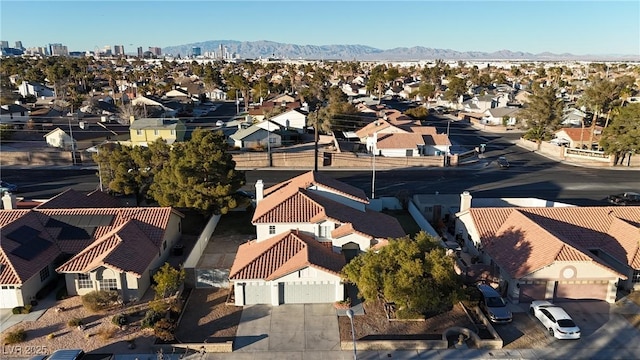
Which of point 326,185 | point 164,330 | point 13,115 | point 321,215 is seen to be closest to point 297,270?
point 321,215

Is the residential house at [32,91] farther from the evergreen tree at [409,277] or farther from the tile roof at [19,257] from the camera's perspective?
the evergreen tree at [409,277]

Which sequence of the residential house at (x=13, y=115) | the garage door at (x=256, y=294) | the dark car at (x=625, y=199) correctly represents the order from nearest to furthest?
the garage door at (x=256, y=294)
the dark car at (x=625, y=199)
the residential house at (x=13, y=115)

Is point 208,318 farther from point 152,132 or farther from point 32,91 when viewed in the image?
point 32,91

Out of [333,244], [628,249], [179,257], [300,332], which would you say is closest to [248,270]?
[300,332]

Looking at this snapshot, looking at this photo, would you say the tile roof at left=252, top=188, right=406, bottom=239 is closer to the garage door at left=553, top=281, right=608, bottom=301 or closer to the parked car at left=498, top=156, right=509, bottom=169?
the garage door at left=553, top=281, right=608, bottom=301

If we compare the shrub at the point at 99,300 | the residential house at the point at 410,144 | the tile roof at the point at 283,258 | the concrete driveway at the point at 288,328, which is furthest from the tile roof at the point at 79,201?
the residential house at the point at 410,144

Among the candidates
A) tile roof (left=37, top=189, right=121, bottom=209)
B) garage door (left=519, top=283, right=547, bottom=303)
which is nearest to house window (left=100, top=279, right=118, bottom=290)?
tile roof (left=37, top=189, right=121, bottom=209)

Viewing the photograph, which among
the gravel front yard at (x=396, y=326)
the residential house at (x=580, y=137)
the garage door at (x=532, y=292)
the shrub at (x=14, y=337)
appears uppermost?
the residential house at (x=580, y=137)
